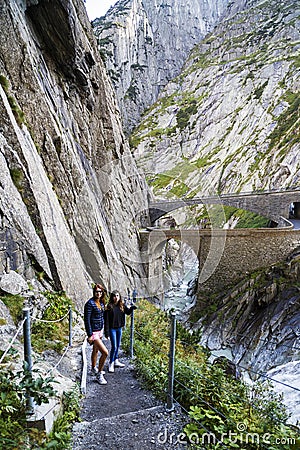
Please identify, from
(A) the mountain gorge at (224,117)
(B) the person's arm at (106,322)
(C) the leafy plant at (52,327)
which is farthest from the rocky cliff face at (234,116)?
(B) the person's arm at (106,322)

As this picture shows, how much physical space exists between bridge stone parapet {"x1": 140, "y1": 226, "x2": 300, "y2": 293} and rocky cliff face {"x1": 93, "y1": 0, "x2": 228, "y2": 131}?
44.4m

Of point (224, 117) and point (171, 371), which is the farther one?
point (224, 117)

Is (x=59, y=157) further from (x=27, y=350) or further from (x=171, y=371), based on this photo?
(x=27, y=350)

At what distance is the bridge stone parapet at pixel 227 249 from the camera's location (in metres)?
19.0

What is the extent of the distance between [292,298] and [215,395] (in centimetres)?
1536

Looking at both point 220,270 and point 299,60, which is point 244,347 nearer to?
point 220,270

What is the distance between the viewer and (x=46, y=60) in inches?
533

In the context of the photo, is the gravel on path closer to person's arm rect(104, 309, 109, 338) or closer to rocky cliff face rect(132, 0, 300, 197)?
person's arm rect(104, 309, 109, 338)

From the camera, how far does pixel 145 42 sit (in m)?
71.3

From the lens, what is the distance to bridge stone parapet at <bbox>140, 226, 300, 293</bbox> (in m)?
19.0

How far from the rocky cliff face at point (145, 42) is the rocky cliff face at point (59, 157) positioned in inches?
1694

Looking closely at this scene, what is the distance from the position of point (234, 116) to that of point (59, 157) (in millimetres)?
48686

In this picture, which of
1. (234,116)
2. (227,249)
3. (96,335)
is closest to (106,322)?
(96,335)

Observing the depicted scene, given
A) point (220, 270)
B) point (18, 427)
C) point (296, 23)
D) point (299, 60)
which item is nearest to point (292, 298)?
point (220, 270)
